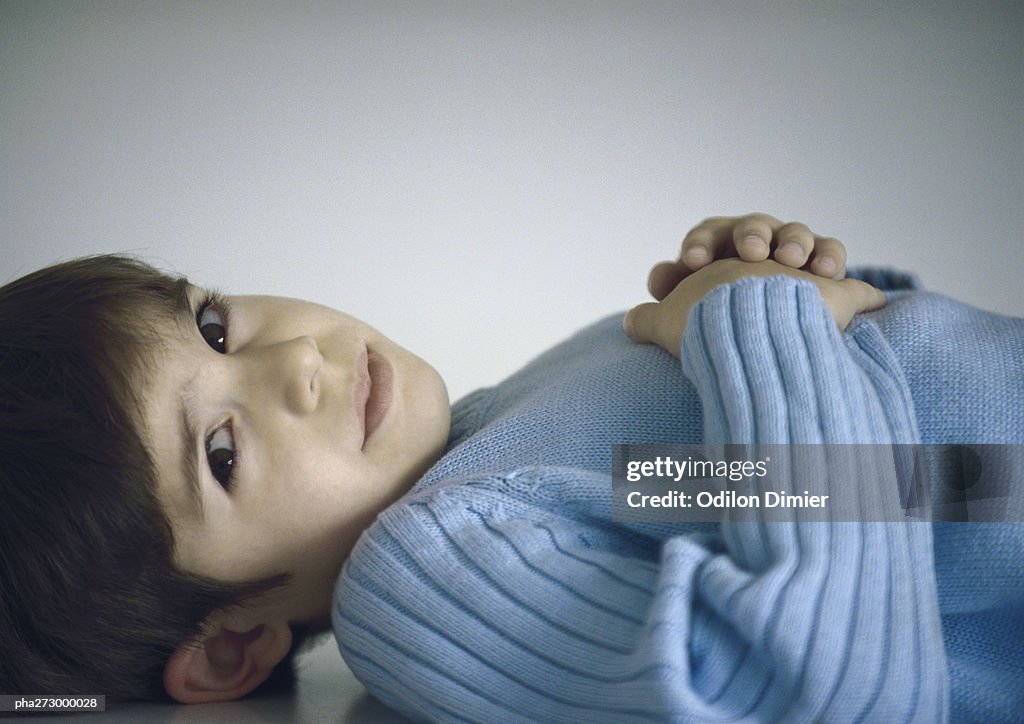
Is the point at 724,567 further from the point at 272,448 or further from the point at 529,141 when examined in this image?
the point at 529,141

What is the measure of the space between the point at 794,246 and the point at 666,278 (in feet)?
0.41

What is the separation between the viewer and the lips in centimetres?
80

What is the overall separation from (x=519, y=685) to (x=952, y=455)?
0.33 meters

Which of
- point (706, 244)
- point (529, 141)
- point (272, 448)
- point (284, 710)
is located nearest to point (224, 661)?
point (284, 710)

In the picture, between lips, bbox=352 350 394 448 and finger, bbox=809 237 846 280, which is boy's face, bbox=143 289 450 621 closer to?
lips, bbox=352 350 394 448

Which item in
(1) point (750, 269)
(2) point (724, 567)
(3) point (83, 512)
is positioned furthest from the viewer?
(1) point (750, 269)

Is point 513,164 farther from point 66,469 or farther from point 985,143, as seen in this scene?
point 66,469

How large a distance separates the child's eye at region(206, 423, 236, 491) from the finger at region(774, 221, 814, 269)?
1.53 feet

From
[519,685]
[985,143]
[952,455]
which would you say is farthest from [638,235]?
[519,685]

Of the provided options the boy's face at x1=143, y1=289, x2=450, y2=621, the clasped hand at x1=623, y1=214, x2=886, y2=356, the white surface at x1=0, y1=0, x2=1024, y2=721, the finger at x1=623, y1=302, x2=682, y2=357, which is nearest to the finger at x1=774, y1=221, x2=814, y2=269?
the clasped hand at x1=623, y1=214, x2=886, y2=356

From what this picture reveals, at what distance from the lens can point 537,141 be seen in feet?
5.76

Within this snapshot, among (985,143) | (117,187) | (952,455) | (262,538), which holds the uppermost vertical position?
(985,143)

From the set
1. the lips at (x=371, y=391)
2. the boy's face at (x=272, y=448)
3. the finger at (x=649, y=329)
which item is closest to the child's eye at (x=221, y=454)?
the boy's face at (x=272, y=448)

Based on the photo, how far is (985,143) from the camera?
175cm
